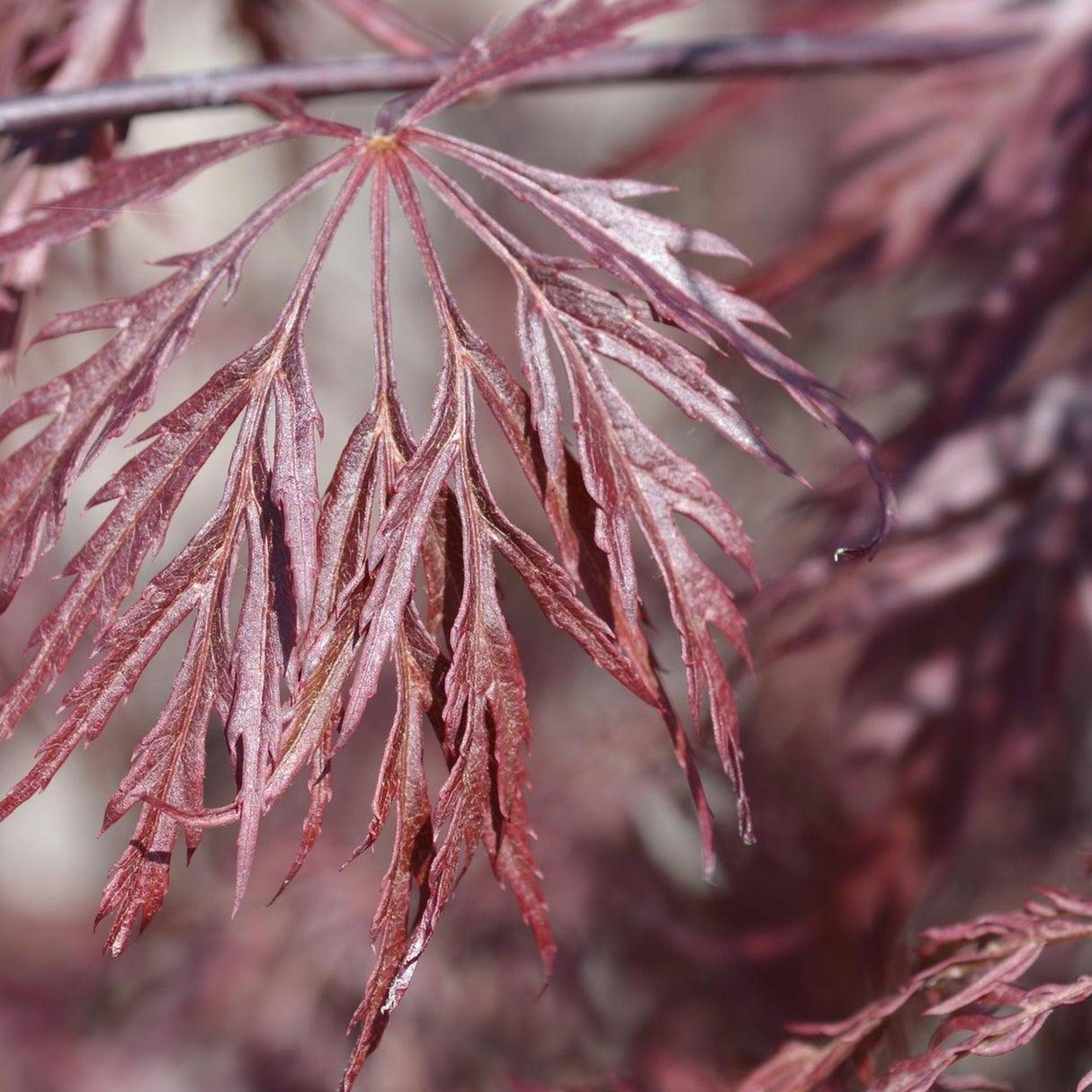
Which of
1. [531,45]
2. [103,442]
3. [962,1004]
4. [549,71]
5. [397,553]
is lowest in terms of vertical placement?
[962,1004]

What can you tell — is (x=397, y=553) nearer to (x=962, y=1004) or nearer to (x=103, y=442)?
(x=103, y=442)

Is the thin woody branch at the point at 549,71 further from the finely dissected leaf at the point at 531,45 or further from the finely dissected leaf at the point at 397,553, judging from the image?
the finely dissected leaf at the point at 397,553

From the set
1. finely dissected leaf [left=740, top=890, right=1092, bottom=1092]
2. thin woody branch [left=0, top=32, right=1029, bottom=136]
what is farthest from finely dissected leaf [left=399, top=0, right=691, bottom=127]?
finely dissected leaf [left=740, top=890, right=1092, bottom=1092]

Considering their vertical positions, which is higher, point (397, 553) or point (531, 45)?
point (531, 45)

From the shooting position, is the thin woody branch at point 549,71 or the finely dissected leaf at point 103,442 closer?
the finely dissected leaf at point 103,442

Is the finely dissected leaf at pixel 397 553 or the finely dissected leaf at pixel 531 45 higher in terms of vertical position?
the finely dissected leaf at pixel 531 45

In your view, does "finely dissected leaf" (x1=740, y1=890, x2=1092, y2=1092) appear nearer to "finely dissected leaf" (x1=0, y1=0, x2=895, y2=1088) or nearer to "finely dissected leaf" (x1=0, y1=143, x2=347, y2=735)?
"finely dissected leaf" (x1=0, y1=0, x2=895, y2=1088)

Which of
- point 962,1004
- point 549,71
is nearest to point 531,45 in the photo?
point 549,71

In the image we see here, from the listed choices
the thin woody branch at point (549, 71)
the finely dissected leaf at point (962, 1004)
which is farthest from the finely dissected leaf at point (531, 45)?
the finely dissected leaf at point (962, 1004)
